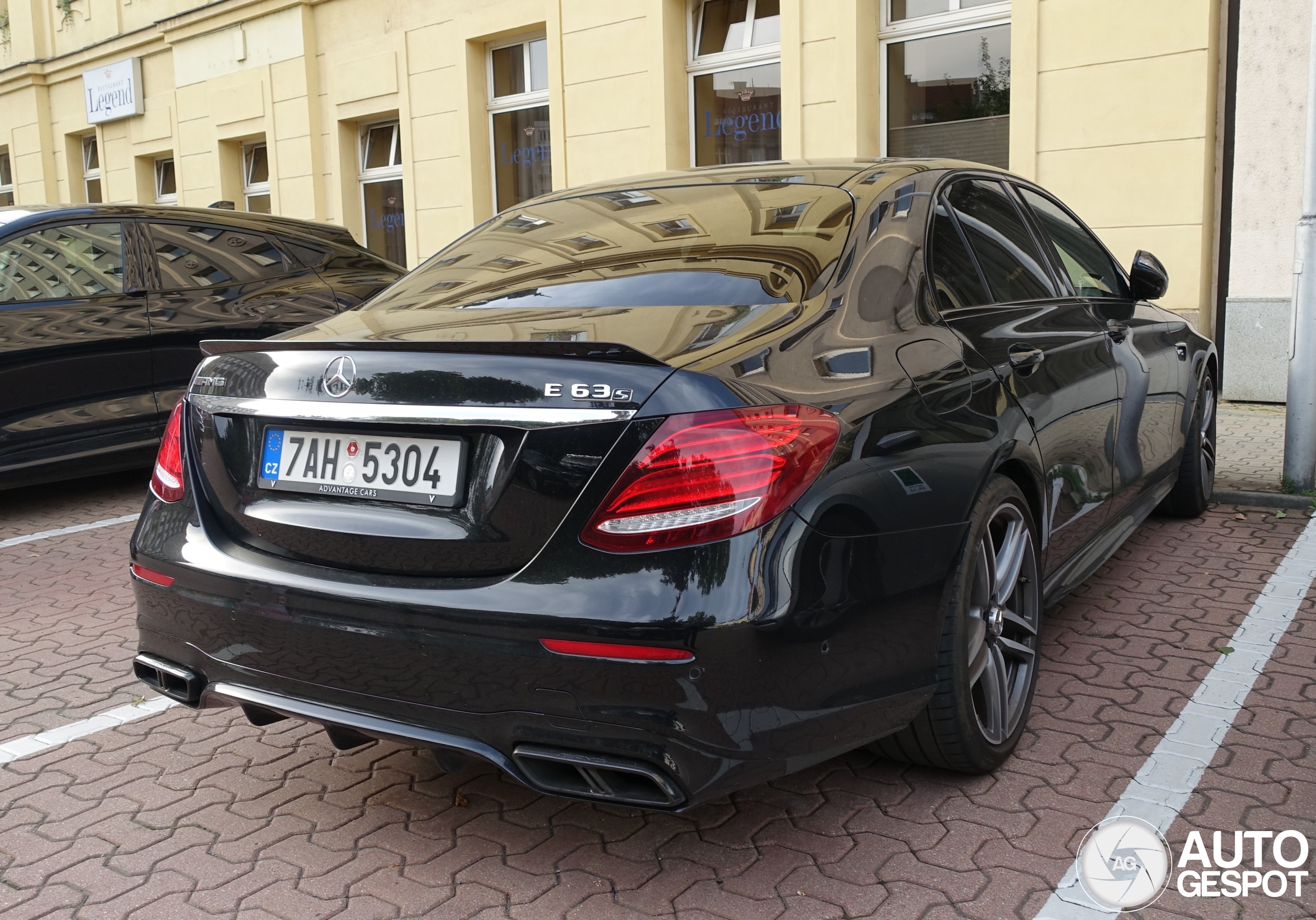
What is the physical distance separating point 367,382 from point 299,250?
5.45 m

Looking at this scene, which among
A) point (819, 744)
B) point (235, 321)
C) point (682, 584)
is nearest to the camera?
point (682, 584)

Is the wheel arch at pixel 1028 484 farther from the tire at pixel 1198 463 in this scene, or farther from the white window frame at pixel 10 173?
the white window frame at pixel 10 173

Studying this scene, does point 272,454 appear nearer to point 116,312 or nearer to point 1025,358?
point 1025,358

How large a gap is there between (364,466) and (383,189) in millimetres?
13888

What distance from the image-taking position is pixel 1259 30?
27.3ft

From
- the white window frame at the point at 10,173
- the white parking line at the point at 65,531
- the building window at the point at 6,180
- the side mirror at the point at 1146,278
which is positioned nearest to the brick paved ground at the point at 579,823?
the side mirror at the point at 1146,278

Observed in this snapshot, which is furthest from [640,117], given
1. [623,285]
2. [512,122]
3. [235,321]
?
[623,285]

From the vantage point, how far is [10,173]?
24.4 meters

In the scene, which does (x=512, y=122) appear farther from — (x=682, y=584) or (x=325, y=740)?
(x=682, y=584)

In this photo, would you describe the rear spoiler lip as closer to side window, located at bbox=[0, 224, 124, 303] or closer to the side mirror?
the side mirror

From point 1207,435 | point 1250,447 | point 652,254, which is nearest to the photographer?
point 652,254

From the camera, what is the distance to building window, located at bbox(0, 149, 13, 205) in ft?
79.9

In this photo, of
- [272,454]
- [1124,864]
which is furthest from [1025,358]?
[272,454]

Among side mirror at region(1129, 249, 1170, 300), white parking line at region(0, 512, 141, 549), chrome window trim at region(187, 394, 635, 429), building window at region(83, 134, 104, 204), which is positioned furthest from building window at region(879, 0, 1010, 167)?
building window at region(83, 134, 104, 204)
